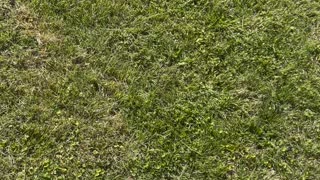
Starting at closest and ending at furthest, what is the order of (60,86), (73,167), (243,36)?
1. (73,167)
2. (60,86)
3. (243,36)

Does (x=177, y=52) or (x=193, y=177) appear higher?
(x=177, y=52)

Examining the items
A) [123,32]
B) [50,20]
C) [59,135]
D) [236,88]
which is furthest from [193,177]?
[50,20]

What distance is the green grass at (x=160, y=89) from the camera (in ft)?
10.9

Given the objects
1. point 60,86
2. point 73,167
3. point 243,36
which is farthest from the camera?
point 243,36

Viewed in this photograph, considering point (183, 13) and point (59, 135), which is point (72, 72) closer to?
point (59, 135)

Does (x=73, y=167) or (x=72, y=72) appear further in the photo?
(x=72, y=72)

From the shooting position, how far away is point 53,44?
3.62m

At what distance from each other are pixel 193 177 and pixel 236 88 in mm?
745

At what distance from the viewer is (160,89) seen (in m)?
3.52

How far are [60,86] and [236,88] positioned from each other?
128 centimetres

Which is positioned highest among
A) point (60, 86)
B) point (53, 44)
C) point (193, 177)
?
point (53, 44)

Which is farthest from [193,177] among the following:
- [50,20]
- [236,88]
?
[50,20]

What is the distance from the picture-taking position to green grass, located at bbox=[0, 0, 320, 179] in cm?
331

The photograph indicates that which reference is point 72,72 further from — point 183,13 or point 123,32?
point 183,13
